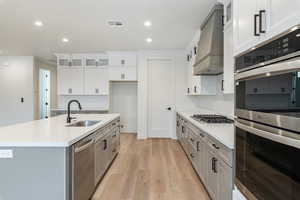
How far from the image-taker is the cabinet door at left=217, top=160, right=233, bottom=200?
1902 mm

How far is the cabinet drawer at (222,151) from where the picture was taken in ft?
6.21

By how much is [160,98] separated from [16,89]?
5097 millimetres

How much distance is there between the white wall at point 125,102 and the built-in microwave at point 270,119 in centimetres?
618

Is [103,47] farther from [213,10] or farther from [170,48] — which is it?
[213,10]

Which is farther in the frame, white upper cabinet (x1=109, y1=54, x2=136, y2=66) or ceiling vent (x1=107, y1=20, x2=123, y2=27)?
white upper cabinet (x1=109, y1=54, x2=136, y2=66)

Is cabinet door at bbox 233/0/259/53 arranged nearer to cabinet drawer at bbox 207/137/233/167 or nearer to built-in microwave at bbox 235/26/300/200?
built-in microwave at bbox 235/26/300/200

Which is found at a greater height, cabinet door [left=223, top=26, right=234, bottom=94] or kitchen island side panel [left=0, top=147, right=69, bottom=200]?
cabinet door [left=223, top=26, right=234, bottom=94]

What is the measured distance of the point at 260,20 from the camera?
125 centimetres

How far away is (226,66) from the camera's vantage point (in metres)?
2.86

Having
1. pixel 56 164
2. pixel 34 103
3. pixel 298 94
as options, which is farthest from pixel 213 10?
pixel 34 103

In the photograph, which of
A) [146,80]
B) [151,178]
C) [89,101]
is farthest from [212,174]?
[89,101]

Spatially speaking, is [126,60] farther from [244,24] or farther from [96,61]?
[244,24]

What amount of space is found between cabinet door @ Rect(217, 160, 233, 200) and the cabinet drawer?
6 centimetres

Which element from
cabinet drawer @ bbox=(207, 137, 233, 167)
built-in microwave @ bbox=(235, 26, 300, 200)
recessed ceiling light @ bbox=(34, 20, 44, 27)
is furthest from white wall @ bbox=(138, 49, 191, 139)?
built-in microwave @ bbox=(235, 26, 300, 200)
